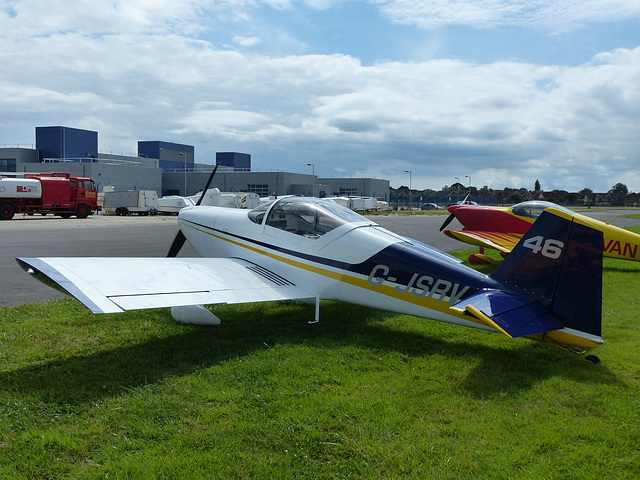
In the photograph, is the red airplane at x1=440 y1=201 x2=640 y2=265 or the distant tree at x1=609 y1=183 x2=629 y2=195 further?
the distant tree at x1=609 y1=183 x2=629 y2=195

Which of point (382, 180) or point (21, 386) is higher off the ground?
point (382, 180)

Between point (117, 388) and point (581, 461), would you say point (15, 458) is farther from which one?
point (581, 461)

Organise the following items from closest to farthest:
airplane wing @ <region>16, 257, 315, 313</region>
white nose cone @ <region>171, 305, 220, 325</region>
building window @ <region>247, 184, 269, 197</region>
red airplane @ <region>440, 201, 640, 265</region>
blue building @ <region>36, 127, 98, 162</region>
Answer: airplane wing @ <region>16, 257, 315, 313</region>, white nose cone @ <region>171, 305, 220, 325</region>, red airplane @ <region>440, 201, 640, 265</region>, building window @ <region>247, 184, 269, 197</region>, blue building @ <region>36, 127, 98, 162</region>

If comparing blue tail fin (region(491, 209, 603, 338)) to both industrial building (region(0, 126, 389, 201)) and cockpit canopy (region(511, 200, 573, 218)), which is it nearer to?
cockpit canopy (region(511, 200, 573, 218))

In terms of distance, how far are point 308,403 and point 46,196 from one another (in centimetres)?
3565

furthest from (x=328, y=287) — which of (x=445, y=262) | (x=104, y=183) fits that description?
(x=104, y=183)

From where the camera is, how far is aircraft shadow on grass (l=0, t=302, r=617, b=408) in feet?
14.2

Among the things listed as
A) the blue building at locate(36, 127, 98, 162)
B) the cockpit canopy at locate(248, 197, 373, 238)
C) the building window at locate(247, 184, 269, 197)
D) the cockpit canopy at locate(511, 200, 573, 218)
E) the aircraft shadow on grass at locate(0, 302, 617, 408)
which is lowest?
the aircraft shadow on grass at locate(0, 302, 617, 408)

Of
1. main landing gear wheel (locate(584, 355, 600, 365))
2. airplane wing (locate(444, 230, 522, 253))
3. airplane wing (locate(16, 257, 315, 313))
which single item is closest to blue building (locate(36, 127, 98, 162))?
airplane wing (locate(444, 230, 522, 253))

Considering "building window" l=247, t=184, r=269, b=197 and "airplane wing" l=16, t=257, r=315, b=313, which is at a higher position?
"building window" l=247, t=184, r=269, b=197

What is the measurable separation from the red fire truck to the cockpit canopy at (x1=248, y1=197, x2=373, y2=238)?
31.7 metres

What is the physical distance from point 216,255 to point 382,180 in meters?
90.7

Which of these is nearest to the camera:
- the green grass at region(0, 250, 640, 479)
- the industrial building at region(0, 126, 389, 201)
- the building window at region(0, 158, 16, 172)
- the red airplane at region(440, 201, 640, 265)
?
the green grass at region(0, 250, 640, 479)

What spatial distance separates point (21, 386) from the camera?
4266 millimetres
